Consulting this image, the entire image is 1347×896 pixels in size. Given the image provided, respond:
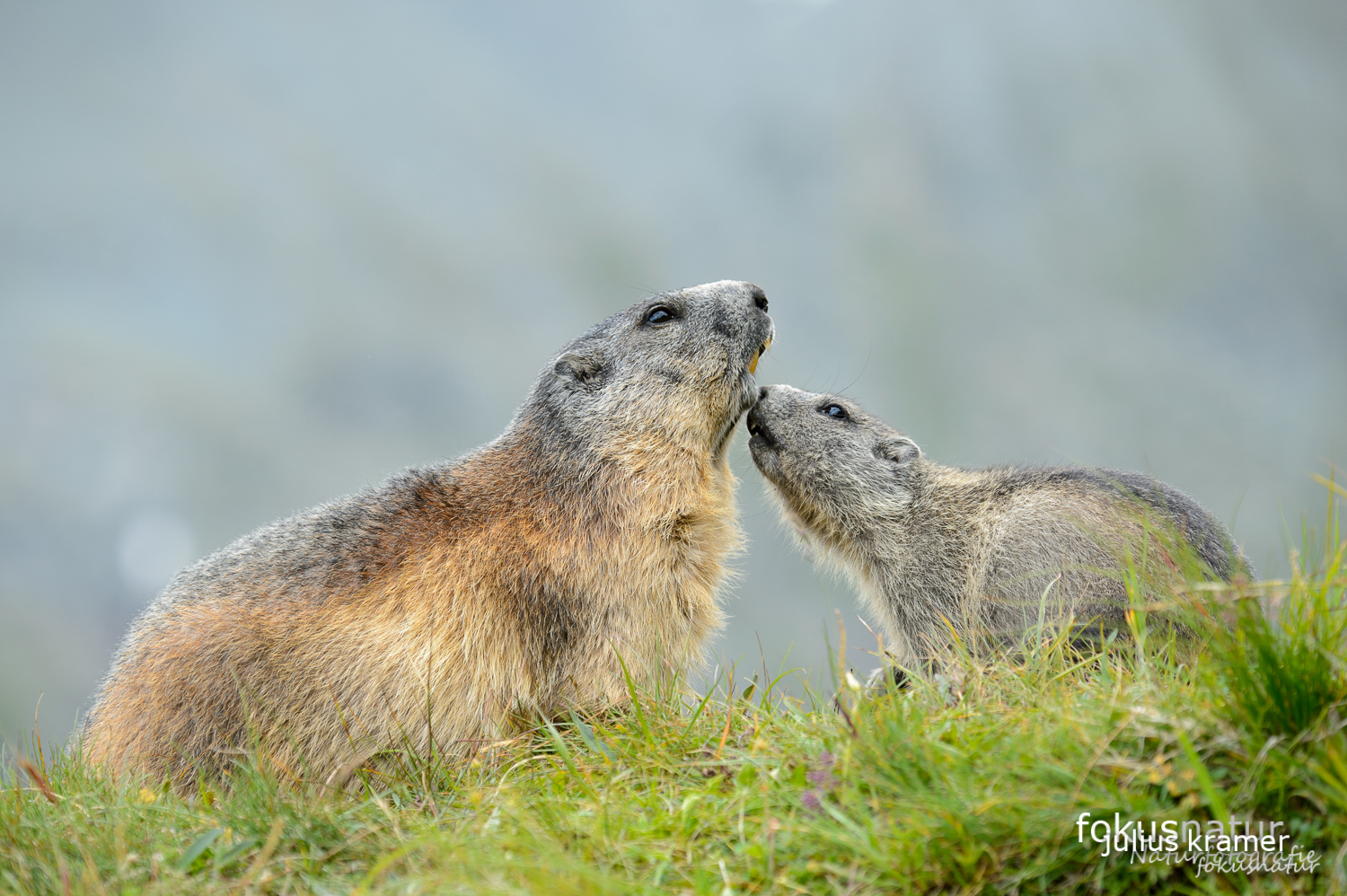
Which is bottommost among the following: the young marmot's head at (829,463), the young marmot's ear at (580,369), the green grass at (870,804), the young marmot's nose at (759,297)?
the green grass at (870,804)

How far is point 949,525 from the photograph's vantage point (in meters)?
7.18

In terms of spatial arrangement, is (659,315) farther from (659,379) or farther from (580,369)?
(580,369)

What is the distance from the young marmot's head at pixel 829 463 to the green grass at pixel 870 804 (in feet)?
10.9

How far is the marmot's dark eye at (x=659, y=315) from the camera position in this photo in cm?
718

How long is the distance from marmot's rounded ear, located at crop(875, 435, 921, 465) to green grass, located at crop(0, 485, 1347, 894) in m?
3.64

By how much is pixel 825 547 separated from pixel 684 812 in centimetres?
487

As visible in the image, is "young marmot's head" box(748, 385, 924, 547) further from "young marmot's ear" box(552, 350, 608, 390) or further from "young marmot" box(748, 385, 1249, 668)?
"young marmot's ear" box(552, 350, 608, 390)

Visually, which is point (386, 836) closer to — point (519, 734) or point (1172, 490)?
point (519, 734)

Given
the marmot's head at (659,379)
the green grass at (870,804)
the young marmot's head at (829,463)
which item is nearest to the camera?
the green grass at (870,804)

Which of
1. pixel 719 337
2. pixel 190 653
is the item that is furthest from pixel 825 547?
pixel 190 653

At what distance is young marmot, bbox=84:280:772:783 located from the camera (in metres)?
5.27

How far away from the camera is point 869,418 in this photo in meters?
8.40

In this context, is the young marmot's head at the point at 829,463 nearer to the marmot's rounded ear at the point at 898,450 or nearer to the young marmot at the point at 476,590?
the marmot's rounded ear at the point at 898,450

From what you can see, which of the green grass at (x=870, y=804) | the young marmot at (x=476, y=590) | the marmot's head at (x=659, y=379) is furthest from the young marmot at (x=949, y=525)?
the green grass at (x=870, y=804)
